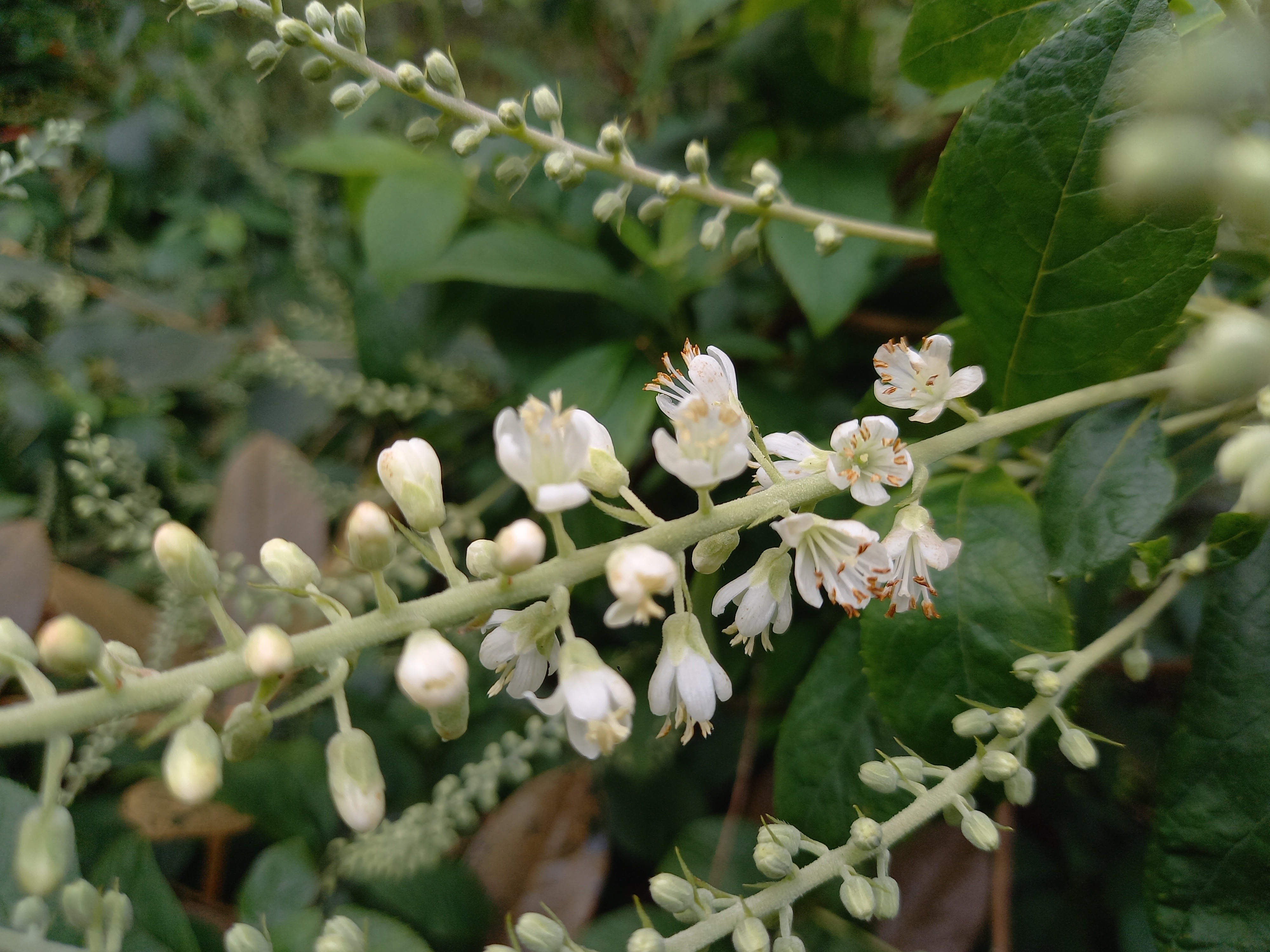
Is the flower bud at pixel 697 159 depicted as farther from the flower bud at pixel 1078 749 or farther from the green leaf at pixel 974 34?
the flower bud at pixel 1078 749

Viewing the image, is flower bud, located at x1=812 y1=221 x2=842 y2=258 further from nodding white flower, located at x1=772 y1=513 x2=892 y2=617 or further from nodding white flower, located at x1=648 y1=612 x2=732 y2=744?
nodding white flower, located at x1=648 y1=612 x2=732 y2=744

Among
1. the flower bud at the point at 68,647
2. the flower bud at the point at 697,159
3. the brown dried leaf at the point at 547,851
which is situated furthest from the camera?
the brown dried leaf at the point at 547,851

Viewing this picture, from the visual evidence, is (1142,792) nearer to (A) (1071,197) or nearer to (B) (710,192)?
(A) (1071,197)

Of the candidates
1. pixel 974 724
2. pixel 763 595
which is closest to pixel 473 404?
pixel 763 595

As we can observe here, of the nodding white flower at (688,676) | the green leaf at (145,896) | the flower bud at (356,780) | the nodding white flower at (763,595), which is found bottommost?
the green leaf at (145,896)

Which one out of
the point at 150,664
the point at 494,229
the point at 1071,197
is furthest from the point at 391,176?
the point at 1071,197

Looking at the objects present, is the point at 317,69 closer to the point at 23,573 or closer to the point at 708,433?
the point at 708,433

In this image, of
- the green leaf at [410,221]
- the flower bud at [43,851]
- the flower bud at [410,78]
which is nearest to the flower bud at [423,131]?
the flower bud at [410,78]
